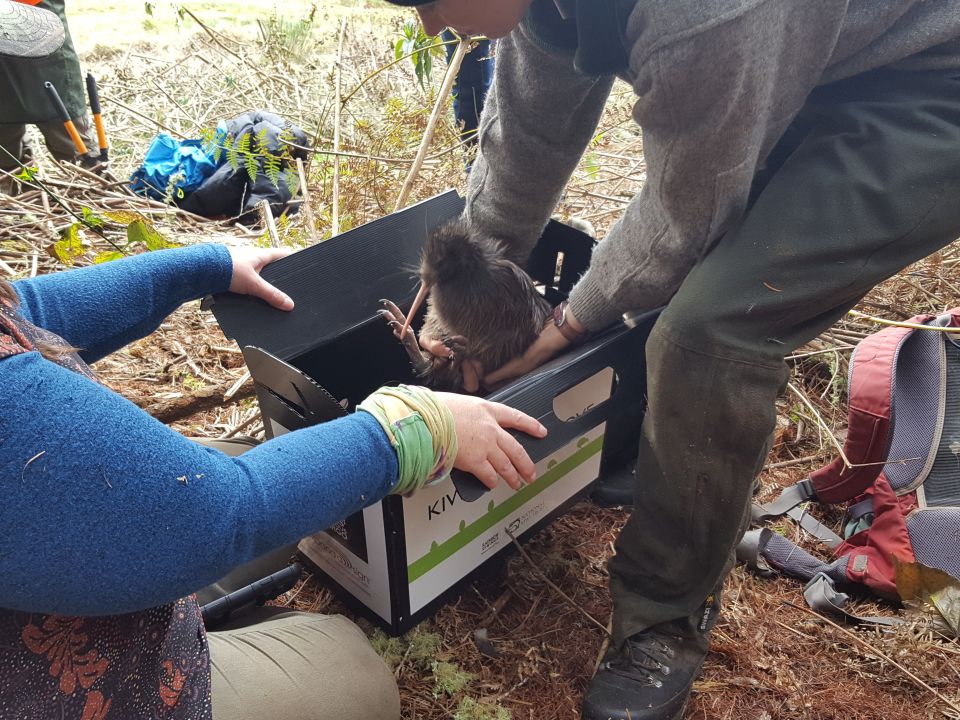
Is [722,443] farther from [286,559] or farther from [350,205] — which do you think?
[350,205]

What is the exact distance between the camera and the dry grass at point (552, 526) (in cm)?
190

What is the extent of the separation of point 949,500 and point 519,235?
5.63 ft

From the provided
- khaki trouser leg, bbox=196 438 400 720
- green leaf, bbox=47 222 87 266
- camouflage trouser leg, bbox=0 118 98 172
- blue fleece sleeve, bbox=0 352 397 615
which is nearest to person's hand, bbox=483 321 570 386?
khaki trouser leg, bbox=196 438 400 720

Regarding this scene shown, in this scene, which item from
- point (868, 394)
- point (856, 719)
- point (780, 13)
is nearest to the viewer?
point (780, 13)

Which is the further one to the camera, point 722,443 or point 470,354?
point 470,354

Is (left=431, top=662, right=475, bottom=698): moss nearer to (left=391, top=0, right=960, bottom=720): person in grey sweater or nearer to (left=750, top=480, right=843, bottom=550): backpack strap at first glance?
(left=391, top=0, right=960, bottom=720): person in grey sweater

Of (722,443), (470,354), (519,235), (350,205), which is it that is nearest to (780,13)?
(722,443)

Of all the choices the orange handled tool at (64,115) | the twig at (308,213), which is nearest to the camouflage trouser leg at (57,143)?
the orange handled tool at (64,115)

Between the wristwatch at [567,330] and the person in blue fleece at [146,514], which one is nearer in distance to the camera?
the person in blue fleece at [146,514]

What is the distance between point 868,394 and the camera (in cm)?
240

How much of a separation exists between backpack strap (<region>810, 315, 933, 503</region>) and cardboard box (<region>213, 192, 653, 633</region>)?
75cm

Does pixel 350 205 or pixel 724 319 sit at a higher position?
pixel 724 319

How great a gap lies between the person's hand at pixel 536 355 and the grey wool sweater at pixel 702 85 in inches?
7.5

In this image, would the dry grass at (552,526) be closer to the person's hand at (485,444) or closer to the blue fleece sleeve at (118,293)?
the person's hand at (485,444)
